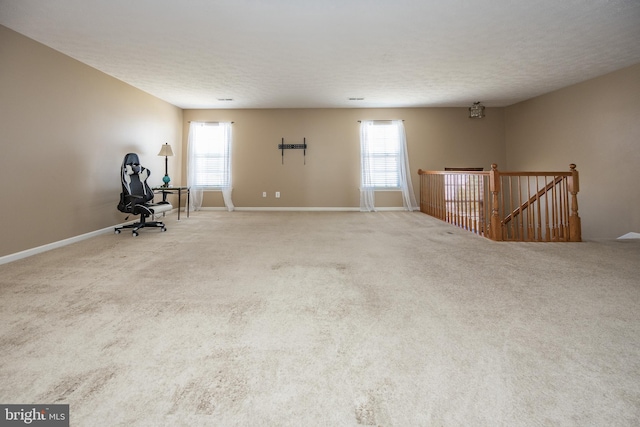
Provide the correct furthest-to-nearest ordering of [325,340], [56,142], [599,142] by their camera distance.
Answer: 1. [599,142]
2. [56,142]
3. [325,340]

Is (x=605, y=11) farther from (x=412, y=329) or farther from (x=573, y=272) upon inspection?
(x=412, y=329)

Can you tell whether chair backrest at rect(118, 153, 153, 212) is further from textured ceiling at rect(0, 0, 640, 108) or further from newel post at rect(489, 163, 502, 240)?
newel post at rect(489, 163, 502, 240)

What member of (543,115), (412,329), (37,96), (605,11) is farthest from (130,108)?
(543,115)

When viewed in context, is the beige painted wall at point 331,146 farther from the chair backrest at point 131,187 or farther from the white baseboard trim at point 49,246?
the white baseboard trim at point 49,246

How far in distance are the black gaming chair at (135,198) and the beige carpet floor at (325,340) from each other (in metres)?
1.42

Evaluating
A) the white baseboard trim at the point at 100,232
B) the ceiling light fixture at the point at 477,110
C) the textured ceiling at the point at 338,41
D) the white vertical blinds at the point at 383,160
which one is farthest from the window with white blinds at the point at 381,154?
the ceiling light fixture at the point at 477,110

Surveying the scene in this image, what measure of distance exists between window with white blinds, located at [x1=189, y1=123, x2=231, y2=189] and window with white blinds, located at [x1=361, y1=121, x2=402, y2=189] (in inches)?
130

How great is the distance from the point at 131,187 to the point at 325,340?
4.38 meters

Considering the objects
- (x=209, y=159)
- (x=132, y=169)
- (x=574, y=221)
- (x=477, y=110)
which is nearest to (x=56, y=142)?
(x=132, y=169)

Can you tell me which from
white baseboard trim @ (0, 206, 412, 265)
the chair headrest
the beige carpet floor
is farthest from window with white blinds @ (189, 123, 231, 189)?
the beige carpet floor

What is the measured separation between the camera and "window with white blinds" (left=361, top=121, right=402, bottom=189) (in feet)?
23.1

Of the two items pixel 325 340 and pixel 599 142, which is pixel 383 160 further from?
pixel 325 340

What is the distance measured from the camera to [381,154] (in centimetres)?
707

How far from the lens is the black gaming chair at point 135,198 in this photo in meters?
4.27
